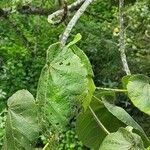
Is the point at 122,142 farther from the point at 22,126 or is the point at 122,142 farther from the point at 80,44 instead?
the point at 80,44

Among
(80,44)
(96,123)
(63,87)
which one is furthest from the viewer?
(80,44)

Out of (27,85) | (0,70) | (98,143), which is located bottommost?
(27,85)

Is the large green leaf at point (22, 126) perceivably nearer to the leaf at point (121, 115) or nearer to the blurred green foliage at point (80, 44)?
the leaf at point (121, 115)

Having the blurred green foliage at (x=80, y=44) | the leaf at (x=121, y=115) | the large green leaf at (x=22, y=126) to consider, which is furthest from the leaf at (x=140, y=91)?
the blurred green foliage at (x=80, y=44)

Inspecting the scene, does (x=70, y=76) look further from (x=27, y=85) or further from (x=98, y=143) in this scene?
(x=27, y=85)

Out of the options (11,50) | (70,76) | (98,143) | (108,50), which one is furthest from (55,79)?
(11,50)

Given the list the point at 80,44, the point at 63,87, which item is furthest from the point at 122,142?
the point at 80,44

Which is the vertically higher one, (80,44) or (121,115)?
(121,115)
